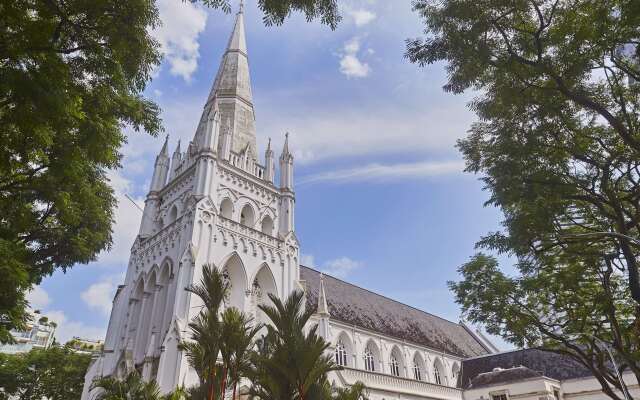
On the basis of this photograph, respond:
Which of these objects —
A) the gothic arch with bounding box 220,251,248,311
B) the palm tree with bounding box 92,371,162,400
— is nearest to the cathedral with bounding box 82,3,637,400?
the gothic arch with bounding box 220,251,248,311

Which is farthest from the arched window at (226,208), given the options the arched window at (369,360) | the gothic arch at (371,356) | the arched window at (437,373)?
the arched window at (437,373)

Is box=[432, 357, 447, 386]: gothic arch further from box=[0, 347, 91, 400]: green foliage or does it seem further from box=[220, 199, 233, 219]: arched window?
box=[0, 347, 91, 400]: green foliage

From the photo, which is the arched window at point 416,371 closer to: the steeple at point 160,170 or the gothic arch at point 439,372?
the gothic arch at point 439,372

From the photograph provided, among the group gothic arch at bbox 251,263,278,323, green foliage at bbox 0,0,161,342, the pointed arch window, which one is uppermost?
gothic arch at bbox 251,263,278,323

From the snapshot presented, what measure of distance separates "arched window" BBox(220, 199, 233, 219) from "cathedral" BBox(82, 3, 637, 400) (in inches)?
2.5

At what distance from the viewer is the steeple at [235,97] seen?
30531 millimetres

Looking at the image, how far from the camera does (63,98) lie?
736 centimetres

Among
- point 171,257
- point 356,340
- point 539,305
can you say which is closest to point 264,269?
point 171,257

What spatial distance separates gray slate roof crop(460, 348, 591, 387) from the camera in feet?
107

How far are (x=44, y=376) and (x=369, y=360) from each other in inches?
947

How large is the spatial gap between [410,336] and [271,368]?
3022 centimetres

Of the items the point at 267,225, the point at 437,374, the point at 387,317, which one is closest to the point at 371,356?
the point at 387,317

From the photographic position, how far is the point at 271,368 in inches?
344

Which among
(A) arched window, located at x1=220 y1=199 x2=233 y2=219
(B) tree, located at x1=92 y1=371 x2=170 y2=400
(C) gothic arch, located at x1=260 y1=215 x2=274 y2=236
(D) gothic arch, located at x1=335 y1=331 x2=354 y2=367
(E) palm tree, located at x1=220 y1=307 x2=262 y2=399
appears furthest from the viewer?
(D) gothic arch, located at x1=335 y1=331 x2=354 y2=367
